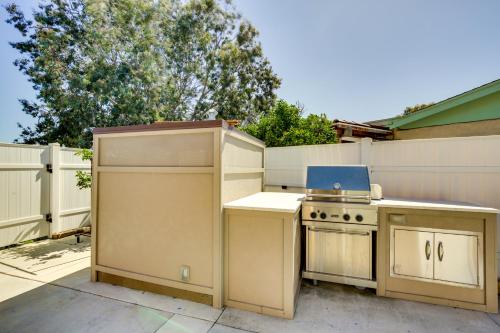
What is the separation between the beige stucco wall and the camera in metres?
4.08

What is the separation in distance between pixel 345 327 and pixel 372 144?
263 centimetres

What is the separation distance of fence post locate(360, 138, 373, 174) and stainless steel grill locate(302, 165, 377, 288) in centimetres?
75

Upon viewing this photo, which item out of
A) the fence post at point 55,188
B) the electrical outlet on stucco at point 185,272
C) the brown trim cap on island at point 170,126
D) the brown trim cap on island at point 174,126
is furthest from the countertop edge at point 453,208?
the fence post at point 55,188

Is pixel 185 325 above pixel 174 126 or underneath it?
underneath

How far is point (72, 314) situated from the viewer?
7.70 ft

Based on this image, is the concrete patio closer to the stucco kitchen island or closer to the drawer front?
the stucco kitchen island

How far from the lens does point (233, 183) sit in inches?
113

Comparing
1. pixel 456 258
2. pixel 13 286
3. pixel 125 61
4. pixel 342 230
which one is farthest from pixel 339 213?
pixel 125 61

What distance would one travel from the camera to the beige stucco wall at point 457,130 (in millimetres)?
4078

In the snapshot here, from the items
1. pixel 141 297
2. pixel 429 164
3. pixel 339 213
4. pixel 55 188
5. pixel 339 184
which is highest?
pixel 429 164

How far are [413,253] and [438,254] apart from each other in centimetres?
24

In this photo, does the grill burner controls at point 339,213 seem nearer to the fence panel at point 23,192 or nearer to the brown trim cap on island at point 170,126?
the brown trim cap on island at point 170,126

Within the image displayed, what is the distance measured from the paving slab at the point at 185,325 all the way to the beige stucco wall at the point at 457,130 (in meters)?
5.59

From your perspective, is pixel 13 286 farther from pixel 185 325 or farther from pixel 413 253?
pixel 413 253
